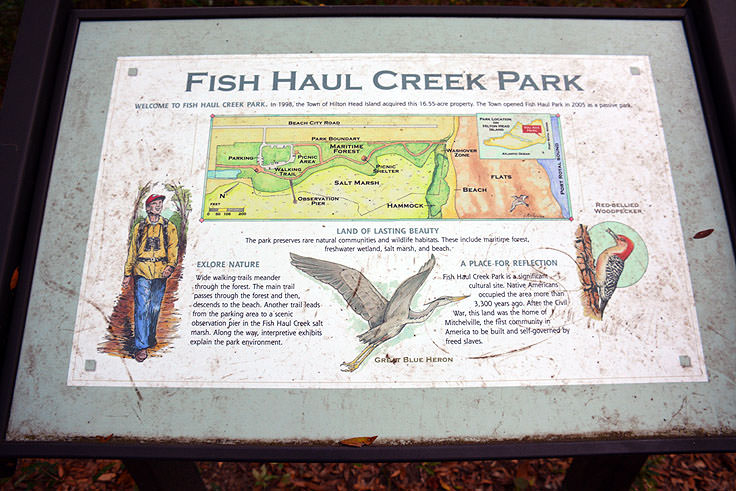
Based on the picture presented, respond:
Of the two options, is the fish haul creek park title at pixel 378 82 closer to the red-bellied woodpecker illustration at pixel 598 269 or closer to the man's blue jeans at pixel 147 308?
the red-bellied woodpecker illustration at pixel 598 269

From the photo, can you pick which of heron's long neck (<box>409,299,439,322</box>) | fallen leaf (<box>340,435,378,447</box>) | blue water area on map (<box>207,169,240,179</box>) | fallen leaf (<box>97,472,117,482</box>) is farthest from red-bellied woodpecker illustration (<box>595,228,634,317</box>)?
fallen leaf (<box>97,472,117,482</box>)

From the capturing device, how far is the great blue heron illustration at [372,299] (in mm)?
1590

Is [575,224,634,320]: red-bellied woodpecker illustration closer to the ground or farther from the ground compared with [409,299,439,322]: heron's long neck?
farther from the ground

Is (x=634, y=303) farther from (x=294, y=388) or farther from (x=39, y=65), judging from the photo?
(x=39, y=65)

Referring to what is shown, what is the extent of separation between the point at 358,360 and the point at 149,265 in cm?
84

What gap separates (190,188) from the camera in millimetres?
1722

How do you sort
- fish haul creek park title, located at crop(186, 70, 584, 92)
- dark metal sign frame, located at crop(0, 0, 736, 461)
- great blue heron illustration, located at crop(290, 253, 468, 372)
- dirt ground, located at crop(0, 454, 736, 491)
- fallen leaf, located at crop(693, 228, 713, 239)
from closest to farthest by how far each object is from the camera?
dark metal sign frame, located at crop(0, 0, 736, 461), great blue heron illustration, located at crop(290, 253, 468, 372), fallen leaf, located at crop(693, 228, 713, 239), fish haul creek park title, located at crop(186, 70, 584, 92), dirt ground, located at crop(0, 454, 736, 491)

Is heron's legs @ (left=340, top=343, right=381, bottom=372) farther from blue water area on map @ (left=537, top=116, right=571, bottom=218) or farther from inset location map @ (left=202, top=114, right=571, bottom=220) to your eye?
blue water area on map @ (left=537, top=116, right=571, bottom=218)

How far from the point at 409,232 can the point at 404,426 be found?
0.68m

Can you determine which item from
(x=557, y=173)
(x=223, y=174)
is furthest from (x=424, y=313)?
(x=223, y=174)

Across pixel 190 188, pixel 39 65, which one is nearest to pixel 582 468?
pixel 190 188

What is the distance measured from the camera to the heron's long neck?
1.60 m

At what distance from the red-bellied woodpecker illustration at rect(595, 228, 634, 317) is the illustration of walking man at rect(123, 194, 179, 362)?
1.57 metres

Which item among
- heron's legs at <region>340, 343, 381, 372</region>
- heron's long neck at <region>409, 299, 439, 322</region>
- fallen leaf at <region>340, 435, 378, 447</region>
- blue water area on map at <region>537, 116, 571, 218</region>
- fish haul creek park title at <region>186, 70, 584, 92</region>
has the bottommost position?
fallen leaf at <region>340, 435, 378, 447</region>
